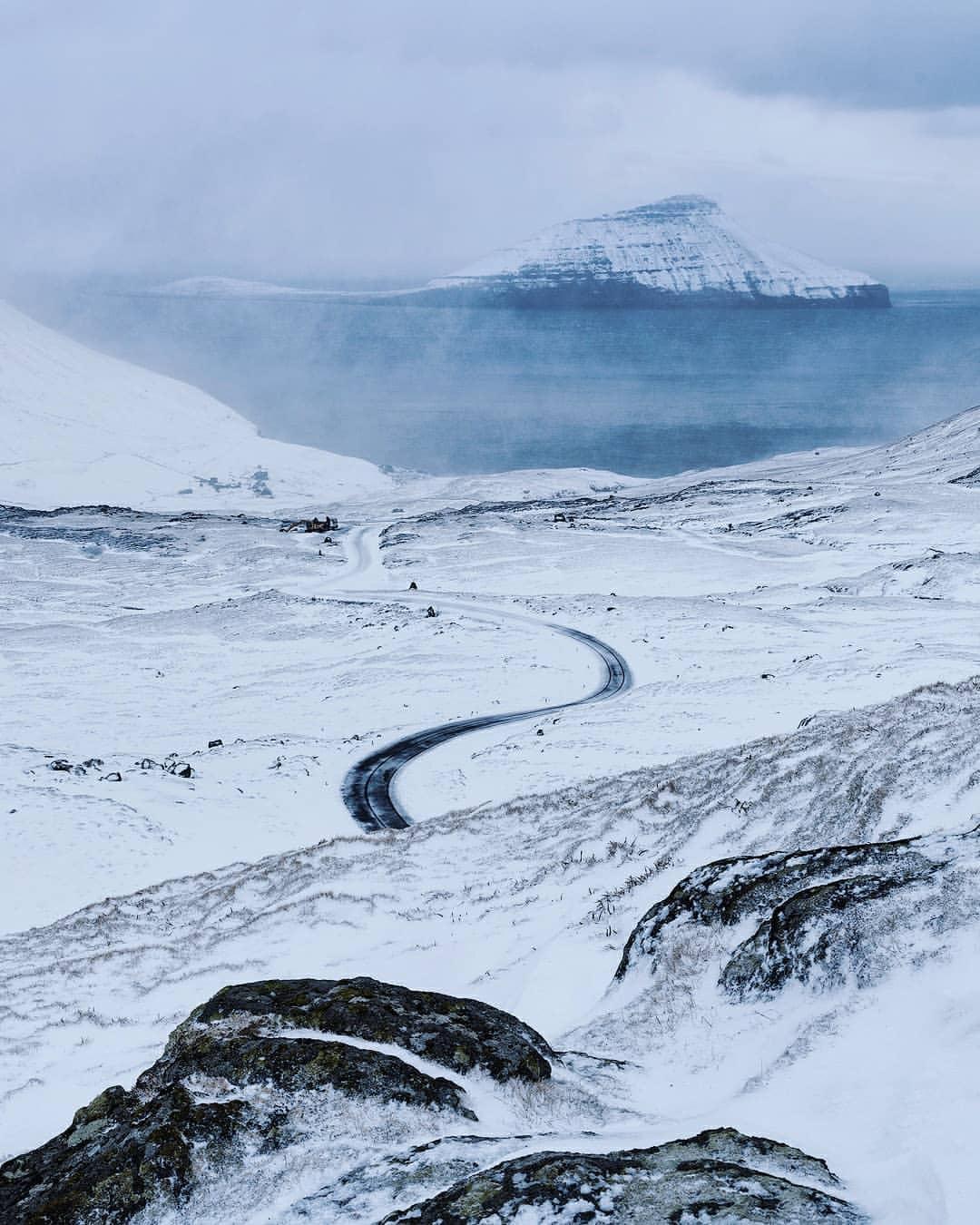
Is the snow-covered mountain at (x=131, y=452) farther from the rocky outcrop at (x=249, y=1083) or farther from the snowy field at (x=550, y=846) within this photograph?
the rocky outcrop at (x=249, y=1083)

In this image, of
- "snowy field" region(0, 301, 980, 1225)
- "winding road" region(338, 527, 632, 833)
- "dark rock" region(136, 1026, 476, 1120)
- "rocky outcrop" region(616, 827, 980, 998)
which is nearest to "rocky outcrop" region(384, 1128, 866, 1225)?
"snowy field" region(0, 301, 980, 1225)

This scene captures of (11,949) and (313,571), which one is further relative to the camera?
(313,571)

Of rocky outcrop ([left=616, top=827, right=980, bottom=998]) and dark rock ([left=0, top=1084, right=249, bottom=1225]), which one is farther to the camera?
rocky outcrop ([left=616, top=827, right=980, bottom=998])

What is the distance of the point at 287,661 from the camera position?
5238 cm

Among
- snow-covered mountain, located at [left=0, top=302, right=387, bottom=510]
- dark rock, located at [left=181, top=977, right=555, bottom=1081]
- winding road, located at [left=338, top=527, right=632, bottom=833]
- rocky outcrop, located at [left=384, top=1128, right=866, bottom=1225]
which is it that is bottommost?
winding road, located at [left=338, top=527, right=632, bottom=833]

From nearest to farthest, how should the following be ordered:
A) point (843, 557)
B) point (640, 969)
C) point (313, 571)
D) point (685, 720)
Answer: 1. point (640, 969)
2. point (685, 720)
3. point (843, 557)
4. point (313, 571)

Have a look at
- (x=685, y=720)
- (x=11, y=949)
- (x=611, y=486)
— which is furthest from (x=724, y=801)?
(x=611, y=486)

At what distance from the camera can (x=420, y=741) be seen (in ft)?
125

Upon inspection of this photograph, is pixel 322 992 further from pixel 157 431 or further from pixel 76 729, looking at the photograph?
pixel 157 431

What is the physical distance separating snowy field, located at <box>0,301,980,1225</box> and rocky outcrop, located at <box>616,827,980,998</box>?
0.04m

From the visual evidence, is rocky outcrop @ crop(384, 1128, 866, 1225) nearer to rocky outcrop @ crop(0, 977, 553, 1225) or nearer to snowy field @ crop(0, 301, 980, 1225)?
snowy field @ crop(0, 301, 980, 1225)

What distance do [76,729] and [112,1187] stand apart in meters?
37.0

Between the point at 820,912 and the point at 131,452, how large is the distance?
167659 millimetres

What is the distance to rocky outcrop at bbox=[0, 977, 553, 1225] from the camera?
7.32 m
